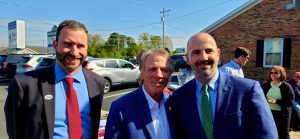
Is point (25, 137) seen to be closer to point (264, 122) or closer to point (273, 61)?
point (264, 122)

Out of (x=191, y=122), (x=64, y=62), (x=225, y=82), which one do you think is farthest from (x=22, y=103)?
(x=225, y=82)

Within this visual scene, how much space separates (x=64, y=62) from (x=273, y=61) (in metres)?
12.6

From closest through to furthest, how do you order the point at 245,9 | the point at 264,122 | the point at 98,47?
the point at 264,122
the point at 245,9
the point at 98,47

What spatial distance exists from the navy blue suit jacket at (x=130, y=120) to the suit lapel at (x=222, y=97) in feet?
1.26

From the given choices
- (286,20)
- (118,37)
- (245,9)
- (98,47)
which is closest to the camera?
(286,20)

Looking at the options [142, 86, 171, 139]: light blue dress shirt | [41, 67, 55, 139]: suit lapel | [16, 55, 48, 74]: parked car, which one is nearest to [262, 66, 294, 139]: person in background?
[142, 86, 171, 139]: light blue dress shirt

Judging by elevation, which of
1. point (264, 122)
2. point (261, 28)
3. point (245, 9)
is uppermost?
→ point (245, 9)

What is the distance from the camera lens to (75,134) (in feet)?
6.94

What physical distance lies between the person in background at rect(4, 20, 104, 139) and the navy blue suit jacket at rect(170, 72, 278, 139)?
0.78 m

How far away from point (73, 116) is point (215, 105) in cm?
113

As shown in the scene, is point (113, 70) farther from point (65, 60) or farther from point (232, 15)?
point (65, 60)

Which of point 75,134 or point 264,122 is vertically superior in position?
point 264,122

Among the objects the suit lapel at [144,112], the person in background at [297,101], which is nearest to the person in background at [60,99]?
the suit lapel at [144,112]

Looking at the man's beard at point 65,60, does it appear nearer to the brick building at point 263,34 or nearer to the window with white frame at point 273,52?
the brick building at point 263,34
